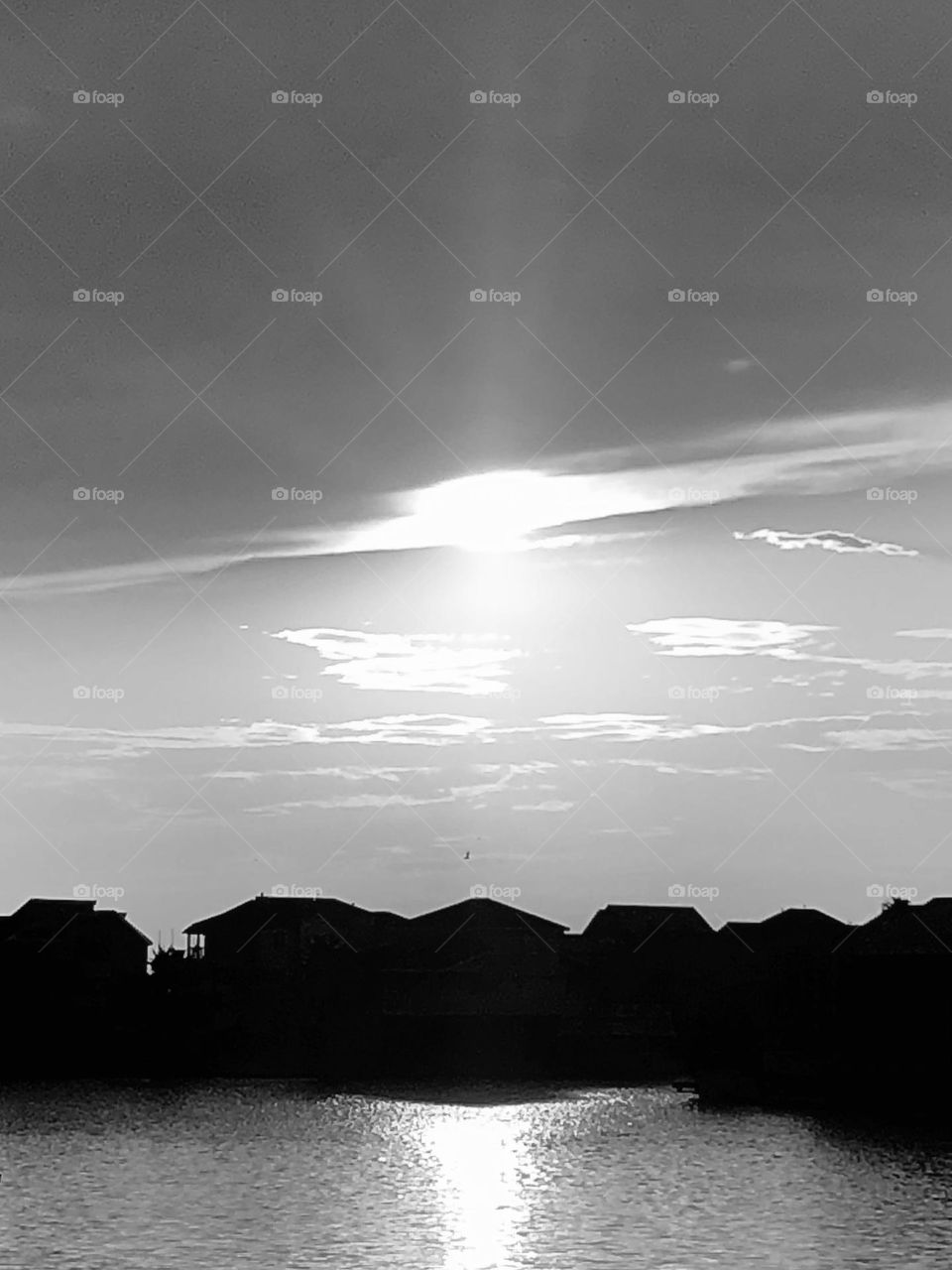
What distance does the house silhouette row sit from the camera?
6288cm

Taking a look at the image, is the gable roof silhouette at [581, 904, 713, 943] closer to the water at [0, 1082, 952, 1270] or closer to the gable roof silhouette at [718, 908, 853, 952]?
the gable roof silhouette at [718, 908, 853, 952]

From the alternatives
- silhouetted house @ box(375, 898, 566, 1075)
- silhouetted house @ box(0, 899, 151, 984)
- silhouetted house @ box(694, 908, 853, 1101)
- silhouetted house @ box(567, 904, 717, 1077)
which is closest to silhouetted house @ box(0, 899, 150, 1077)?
silhouetted house @ box(0, 899, 151, 984)

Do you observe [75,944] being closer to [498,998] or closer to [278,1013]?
[278,1013]

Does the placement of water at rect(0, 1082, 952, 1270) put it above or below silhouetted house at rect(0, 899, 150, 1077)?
below

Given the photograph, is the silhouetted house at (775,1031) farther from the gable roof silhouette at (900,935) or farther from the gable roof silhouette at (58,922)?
the gable roof silhouette at (58,922)

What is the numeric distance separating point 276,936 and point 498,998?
14118 mm

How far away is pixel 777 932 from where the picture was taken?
283 ft

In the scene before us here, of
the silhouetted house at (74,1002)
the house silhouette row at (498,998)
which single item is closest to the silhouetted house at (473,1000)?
the house silhouette row at (498,998)

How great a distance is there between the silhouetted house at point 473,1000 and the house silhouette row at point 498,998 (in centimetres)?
10

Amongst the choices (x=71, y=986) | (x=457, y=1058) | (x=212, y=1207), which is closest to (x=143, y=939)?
(x=71, y=986)

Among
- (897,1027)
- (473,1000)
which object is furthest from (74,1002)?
(897,1027)

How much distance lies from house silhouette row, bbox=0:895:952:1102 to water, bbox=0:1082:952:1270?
11.6 ft

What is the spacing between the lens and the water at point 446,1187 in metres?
36.5

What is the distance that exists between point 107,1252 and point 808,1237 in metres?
16.0
